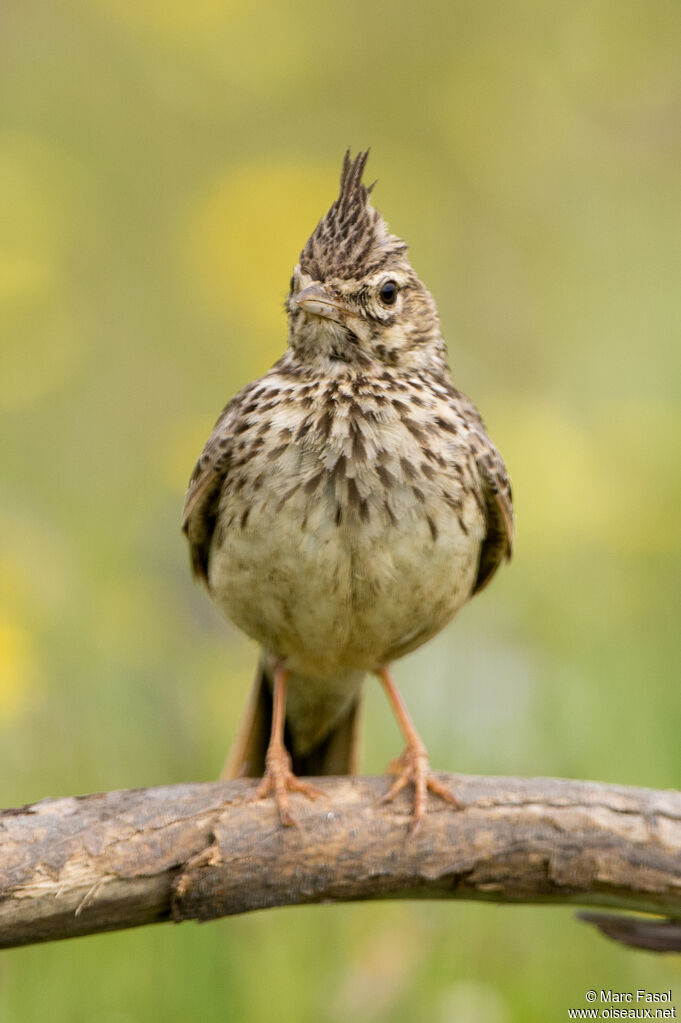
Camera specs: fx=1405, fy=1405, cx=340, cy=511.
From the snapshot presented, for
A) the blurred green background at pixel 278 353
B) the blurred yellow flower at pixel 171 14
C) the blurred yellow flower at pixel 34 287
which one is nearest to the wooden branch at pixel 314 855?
the blurred green background at pixel 278 353

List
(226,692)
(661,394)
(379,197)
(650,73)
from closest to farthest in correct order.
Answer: (226,692) < (661,394) < (379,197) < (650,73)

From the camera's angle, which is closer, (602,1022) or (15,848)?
(15,848)

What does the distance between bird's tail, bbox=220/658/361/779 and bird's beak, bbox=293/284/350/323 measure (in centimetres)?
132

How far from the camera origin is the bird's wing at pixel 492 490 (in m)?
4.56

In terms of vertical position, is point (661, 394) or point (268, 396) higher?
point (661, 394)

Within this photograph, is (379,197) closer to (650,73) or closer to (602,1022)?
(650,73)

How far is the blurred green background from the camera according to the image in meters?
4.50

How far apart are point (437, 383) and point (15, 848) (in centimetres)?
204

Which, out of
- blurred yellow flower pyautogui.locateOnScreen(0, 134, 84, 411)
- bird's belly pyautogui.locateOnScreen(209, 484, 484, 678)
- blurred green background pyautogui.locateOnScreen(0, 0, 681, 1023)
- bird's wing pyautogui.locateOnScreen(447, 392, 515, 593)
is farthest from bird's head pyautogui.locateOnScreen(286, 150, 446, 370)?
blurred yellow flower pyautogui.locateOnScreen(0, 134, 84, 411)

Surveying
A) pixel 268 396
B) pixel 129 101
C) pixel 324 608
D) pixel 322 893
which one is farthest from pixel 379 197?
pixel 322 893

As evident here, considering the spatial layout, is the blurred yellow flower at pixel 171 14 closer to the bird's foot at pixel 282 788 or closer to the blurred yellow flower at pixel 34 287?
the blurred yellow flower at pixel 34 287

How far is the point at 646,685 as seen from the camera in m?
4.99

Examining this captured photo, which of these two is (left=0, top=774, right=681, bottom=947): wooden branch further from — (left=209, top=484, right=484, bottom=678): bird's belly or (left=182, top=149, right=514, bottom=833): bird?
(left=209, top=484, right=484, bottom=678): bird's belly

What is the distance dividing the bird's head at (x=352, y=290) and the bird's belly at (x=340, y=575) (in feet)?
1.78
